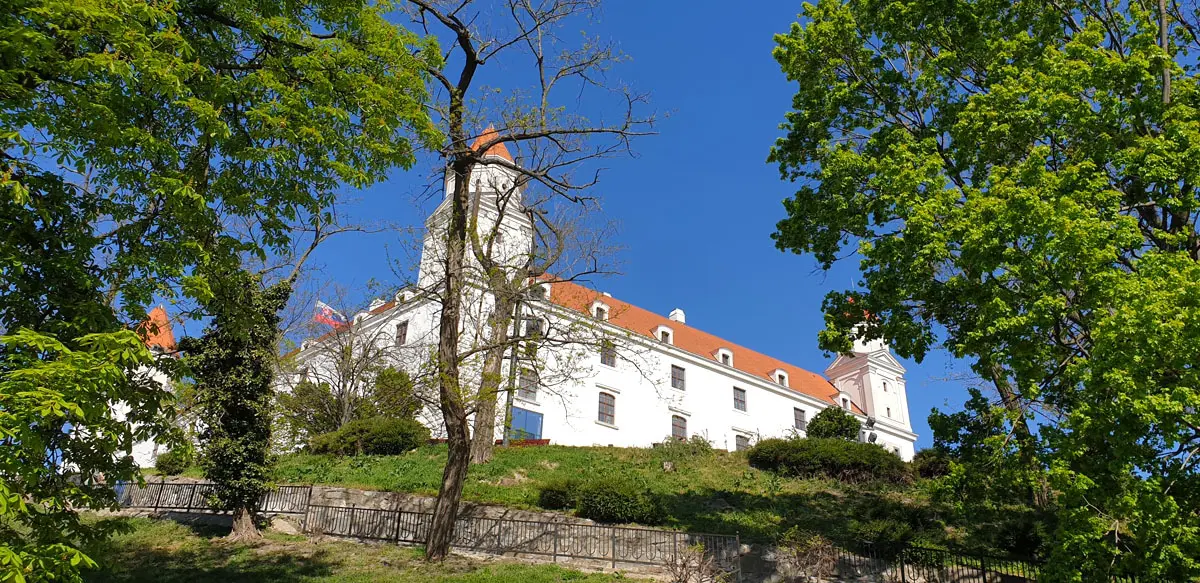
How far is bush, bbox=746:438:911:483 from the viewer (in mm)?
27547

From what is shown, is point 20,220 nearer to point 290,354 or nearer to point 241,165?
point 241,165

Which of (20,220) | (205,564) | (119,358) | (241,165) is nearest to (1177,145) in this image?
(241,165)

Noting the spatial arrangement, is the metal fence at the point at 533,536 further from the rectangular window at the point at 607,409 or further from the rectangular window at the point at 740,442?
the rectangular window at the point at 740,442

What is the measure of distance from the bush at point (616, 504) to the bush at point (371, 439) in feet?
34.4

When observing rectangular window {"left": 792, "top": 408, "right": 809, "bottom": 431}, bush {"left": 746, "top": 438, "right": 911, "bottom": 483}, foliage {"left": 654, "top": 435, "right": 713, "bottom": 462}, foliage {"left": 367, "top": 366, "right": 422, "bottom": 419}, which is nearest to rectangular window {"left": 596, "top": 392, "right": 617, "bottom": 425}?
foliage {"left": 654, "top": 435, "right": 713, "bottom": 462}

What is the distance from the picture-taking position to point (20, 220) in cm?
810

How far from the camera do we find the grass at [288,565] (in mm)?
14055

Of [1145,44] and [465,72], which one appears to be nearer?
[1145,44]

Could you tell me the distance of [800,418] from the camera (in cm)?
5094

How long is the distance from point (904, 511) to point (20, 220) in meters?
21.0

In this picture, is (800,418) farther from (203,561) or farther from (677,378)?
(203,561)

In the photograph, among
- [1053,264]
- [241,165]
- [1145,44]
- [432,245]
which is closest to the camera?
[241,165]

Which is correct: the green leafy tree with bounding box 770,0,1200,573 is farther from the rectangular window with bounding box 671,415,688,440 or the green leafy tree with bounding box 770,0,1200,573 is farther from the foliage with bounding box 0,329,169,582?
the rectangular window with bounding box 671,415,688,440

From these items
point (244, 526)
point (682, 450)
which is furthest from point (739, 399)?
point (244, 526)
